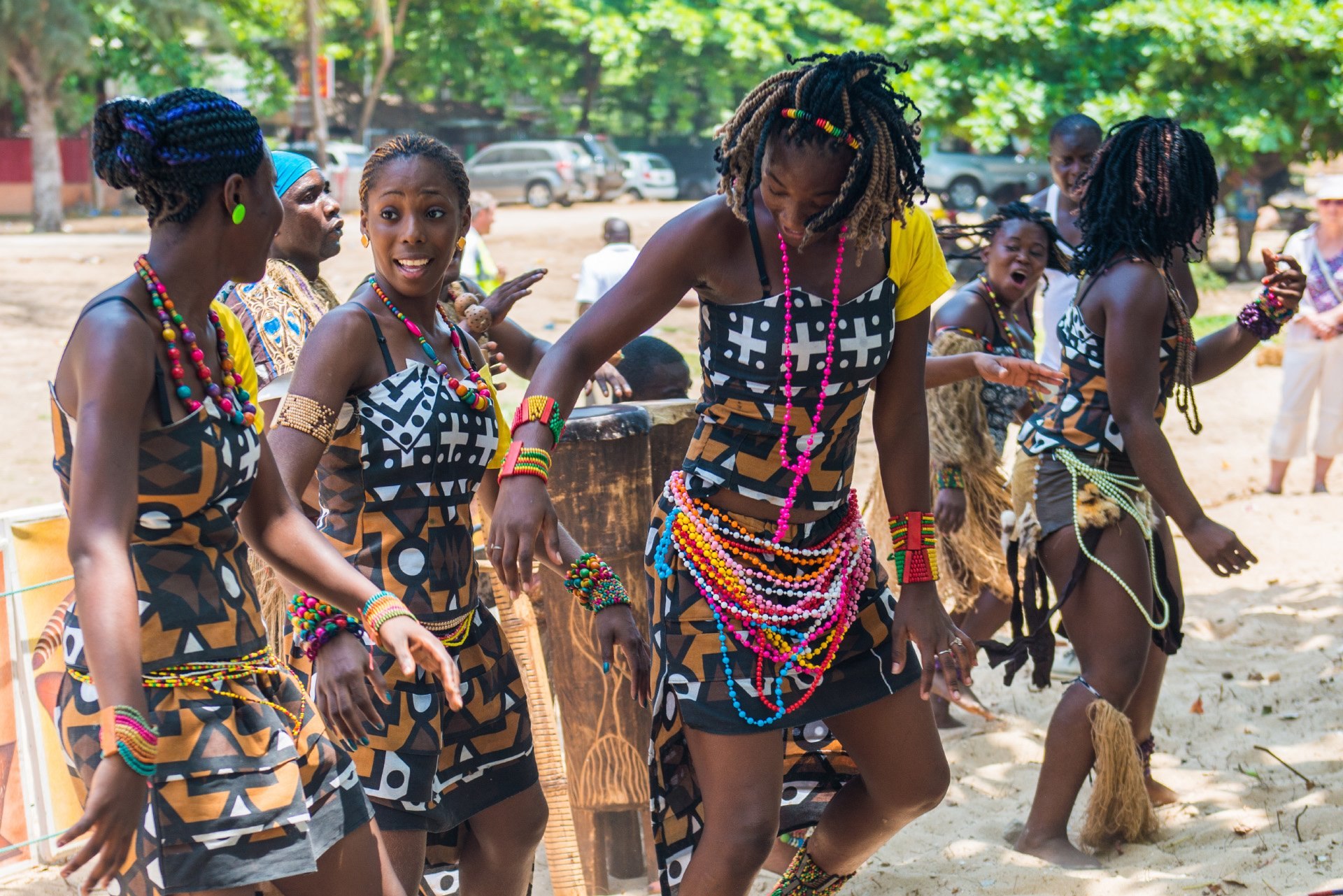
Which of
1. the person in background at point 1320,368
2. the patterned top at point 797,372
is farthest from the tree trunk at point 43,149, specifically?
the patterned top at point 797,372

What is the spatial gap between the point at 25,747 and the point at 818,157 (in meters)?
3.21

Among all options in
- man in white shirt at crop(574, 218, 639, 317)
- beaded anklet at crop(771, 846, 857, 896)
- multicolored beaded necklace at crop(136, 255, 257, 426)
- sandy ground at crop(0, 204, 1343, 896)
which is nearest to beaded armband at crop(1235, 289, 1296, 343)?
sandy ground at crop(0, 204, 1343, 896)

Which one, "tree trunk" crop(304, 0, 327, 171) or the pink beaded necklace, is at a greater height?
"tree trunk" crop(304, 0, 327, 171)

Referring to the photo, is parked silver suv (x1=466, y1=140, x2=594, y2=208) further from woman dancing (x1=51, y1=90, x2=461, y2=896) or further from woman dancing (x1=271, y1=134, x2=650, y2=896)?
woman dancing (x1=51, y1=90, x2=461, y2=896)

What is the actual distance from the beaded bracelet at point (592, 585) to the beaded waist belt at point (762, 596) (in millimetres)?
121

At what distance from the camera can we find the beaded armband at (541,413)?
2838 mm

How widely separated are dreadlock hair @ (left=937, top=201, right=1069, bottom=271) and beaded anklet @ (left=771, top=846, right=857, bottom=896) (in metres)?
2.43

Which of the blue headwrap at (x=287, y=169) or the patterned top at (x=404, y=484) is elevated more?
the blue headwrap at (x=287, y=169)

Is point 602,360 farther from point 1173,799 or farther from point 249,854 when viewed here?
point 1173,799

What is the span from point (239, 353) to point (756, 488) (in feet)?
3.85

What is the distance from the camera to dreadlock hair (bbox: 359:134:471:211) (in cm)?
314

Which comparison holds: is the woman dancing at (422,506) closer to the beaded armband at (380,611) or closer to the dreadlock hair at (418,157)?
the dreadlock hair at (418,157)

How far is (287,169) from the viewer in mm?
4051

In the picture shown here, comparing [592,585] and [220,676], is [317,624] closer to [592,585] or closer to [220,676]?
[220,676]
